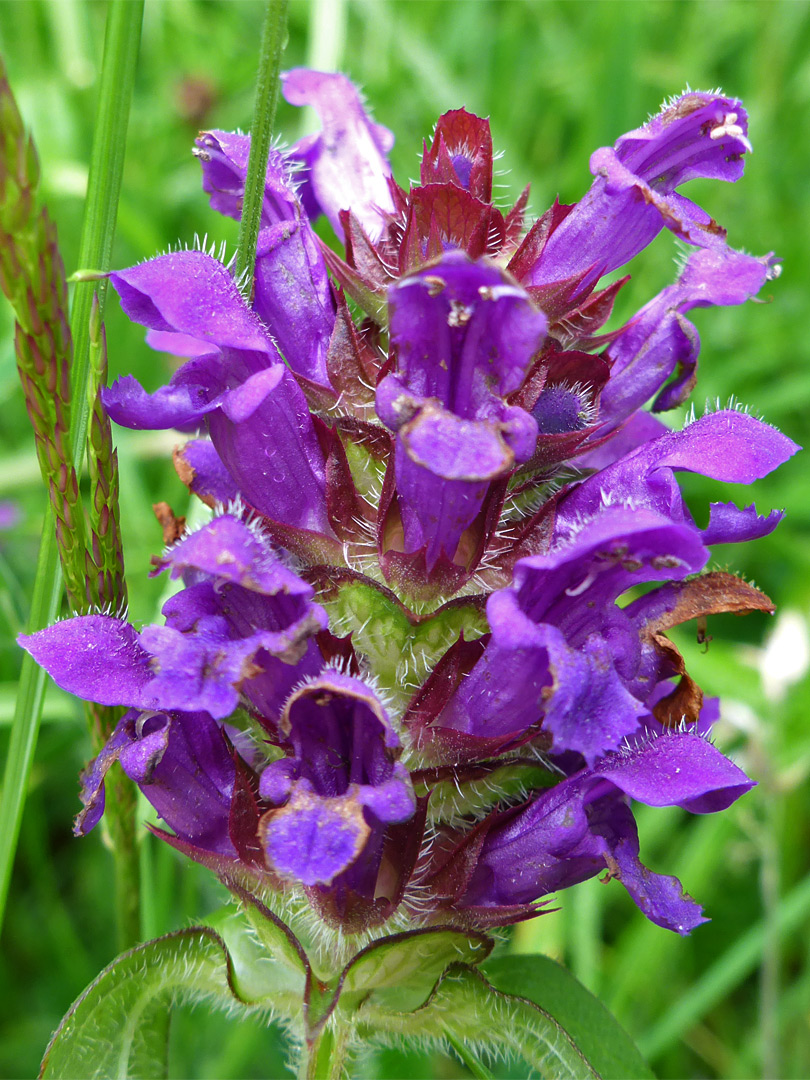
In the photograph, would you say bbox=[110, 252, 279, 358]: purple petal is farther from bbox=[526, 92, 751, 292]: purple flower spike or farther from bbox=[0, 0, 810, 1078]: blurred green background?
bbox=[0, 0, 810, 1078]: blurred green background

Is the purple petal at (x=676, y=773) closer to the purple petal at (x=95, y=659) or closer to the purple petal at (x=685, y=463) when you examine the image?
the purple petal at (x=685, y=463)

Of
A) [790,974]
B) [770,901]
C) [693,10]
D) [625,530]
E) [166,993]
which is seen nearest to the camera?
[625,530]

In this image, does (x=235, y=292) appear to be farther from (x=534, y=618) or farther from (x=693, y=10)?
(x=693, y=10)

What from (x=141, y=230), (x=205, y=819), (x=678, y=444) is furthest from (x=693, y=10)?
(x=205, y=819)

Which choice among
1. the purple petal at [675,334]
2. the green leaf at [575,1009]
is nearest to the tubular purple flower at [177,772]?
the green leaf at [575,1009]

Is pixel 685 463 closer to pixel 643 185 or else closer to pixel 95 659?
pixel 643 185
